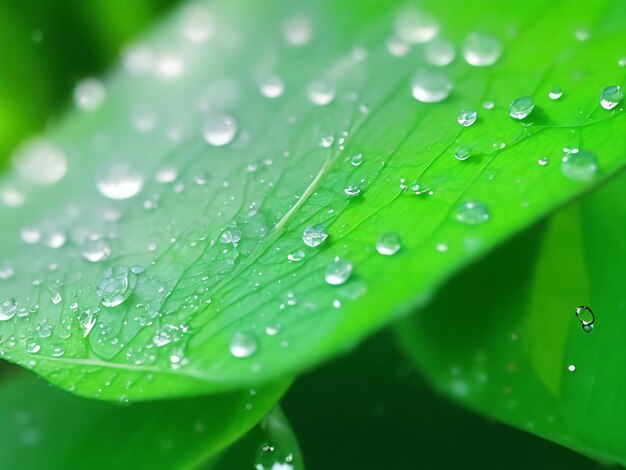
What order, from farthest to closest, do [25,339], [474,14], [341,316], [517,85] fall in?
[474,14] < [517,85] < [25,339] < [341,316]

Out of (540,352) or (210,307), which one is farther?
(540,352)

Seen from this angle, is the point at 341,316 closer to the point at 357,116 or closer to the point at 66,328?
the point at 66,328

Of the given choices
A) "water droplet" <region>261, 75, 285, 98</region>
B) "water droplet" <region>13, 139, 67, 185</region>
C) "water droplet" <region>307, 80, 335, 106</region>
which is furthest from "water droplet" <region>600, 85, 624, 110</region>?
"water droplet" <region>13, 139, 67, 185</region>

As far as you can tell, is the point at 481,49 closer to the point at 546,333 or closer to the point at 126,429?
the point at 546,333

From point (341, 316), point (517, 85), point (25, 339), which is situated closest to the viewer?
point (341, 316)

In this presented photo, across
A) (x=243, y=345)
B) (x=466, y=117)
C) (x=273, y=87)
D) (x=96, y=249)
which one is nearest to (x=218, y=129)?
(x=273, y=87)

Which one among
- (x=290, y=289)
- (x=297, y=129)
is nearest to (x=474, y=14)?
(x=297, y=129)
